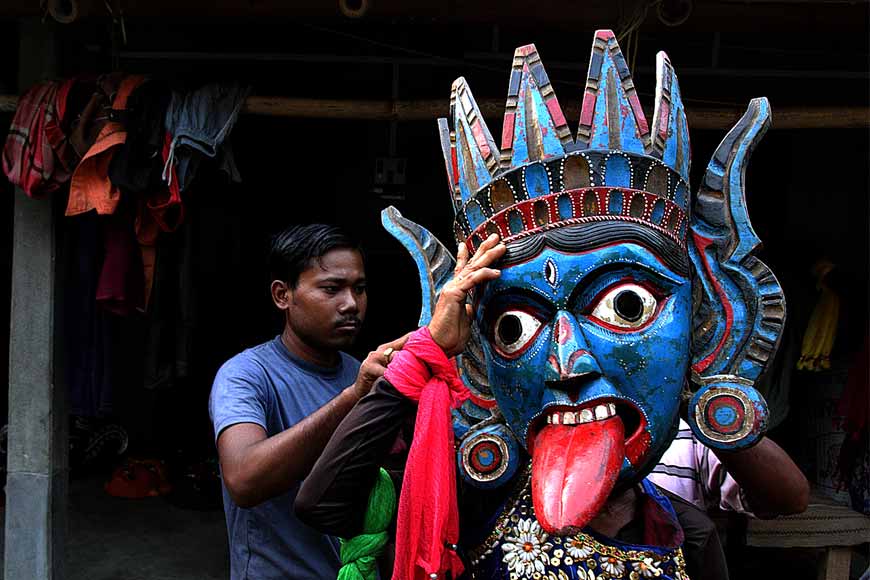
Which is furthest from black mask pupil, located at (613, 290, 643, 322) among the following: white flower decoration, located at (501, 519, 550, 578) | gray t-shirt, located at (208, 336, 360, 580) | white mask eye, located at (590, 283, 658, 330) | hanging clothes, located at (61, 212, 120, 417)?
hanging clothes, located at (61, 212, 120, 417)

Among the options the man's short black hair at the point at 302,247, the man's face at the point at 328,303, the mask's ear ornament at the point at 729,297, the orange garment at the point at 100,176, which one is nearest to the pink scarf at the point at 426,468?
the mask's ear ornament at the point at 729,297

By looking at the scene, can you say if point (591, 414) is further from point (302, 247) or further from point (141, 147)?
point (141, 147)

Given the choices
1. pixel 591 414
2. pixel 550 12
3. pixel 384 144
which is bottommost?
pixel 591 414

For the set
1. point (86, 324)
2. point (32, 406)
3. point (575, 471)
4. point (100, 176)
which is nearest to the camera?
point (575, 471)

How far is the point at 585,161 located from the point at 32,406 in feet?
10.5

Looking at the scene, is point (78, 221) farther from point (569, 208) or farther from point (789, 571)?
point (789, 571)

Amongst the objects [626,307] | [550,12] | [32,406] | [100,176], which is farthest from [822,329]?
[32,406]

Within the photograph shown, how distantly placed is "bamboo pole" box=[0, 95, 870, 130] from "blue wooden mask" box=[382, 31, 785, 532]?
1.86m

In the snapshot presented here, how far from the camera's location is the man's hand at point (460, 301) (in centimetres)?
156

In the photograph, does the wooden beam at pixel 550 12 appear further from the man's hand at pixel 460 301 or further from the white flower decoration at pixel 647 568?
the white flower decoration at pixel 647 568

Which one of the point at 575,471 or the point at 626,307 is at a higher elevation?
the point at 626,307

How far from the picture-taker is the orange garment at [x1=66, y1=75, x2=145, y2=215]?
3.38 meters

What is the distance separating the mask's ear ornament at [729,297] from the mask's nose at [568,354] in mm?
249

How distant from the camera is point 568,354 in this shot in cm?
152
